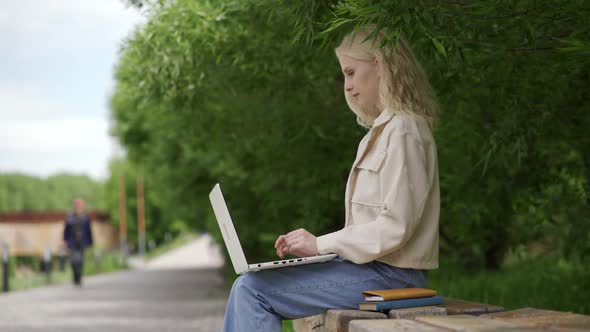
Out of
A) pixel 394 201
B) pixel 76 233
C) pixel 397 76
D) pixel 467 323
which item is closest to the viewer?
pixel 467 323

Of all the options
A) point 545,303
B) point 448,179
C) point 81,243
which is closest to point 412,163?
point 448,179

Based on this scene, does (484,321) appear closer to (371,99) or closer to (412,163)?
(412,163)

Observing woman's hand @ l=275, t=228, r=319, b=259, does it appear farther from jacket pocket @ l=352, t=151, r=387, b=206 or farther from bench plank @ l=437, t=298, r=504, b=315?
bench plank @ l=437, t=298, r=504, b=315

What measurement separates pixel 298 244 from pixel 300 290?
0.64 ft

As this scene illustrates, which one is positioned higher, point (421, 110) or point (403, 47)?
point (403, 47)

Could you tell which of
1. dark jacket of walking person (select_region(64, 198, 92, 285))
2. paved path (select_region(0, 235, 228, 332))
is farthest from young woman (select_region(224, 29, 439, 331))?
dark jacket of walking person (select_region(64, 198, 92, 285))

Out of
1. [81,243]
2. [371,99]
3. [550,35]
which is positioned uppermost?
[550,35]

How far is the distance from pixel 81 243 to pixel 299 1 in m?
15.1

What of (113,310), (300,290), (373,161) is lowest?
(113,310)

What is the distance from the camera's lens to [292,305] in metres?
3.49

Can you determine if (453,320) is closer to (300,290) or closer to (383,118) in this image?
(300,290)

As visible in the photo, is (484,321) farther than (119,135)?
No

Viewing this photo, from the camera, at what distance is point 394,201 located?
3.28 m

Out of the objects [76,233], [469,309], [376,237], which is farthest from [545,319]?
[76,233]
